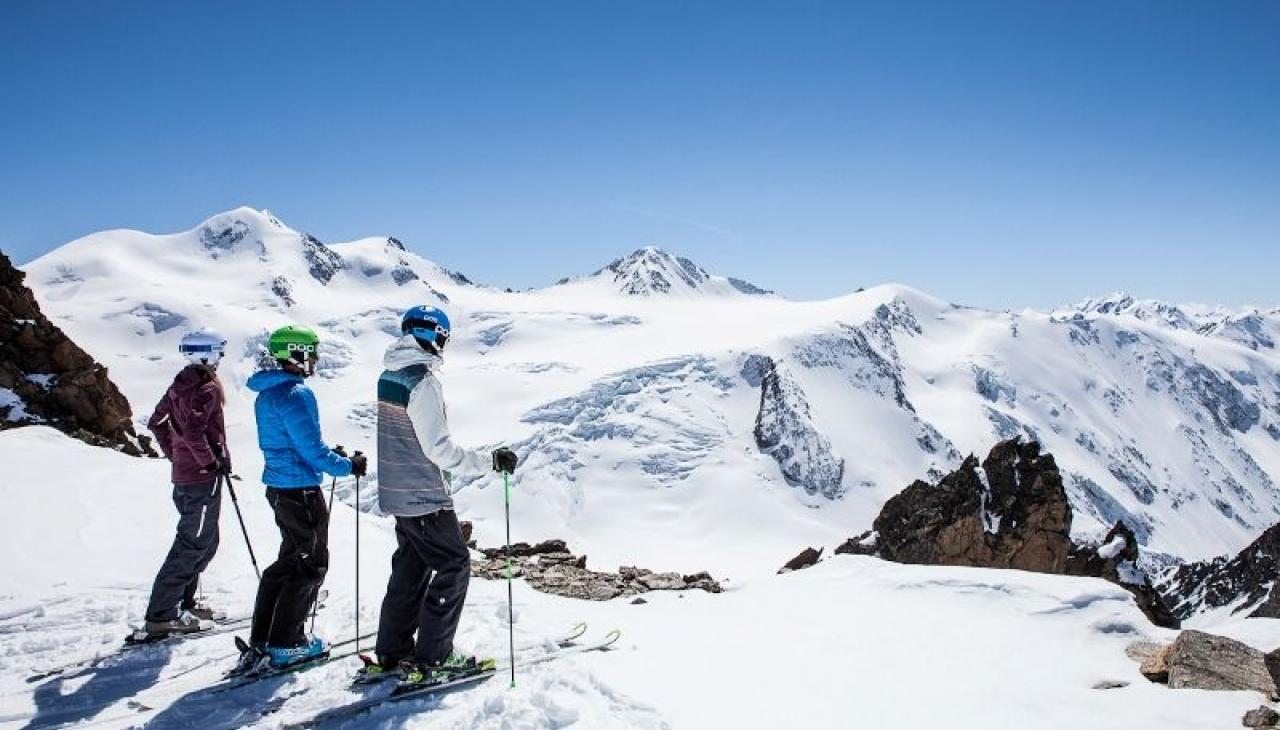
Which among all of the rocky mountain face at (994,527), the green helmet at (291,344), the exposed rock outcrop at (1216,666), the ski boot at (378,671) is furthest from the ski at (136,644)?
the rocky mountain face at (994,527)

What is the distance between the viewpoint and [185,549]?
27.1 feet

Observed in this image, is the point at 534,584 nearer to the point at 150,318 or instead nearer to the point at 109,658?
the point at 109,658

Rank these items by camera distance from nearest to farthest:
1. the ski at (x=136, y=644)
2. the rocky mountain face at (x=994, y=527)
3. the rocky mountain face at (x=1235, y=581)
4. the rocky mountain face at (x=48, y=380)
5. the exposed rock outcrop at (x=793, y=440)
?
1. the ski at (x=136, y=644)
2. the rocky mountain face at (x=48, y=380)
3. the rocky mountain face at (x=994, y=527)
4. the rocky mountain face at (x=1235, y=581)
5. the exposed rock outcrop at (x=793, y=440)

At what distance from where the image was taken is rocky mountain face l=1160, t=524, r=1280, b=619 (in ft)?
237

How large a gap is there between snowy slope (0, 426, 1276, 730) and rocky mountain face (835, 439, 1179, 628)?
2541 cm

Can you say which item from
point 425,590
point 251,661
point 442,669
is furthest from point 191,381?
point 442,669

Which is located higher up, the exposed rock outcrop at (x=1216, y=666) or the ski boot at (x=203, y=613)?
the ski boot at (x=203, y=613)

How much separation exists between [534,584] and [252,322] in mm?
183085

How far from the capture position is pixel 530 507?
115188 mm

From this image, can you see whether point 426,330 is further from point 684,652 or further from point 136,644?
point 136,644

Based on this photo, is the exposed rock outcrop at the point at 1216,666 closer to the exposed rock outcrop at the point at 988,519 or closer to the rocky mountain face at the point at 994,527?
the rocky mountain face at the point at 994,527

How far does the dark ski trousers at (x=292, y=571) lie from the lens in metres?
7.16

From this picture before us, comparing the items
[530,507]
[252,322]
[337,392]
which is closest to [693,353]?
[530,507]

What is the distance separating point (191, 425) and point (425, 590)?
131 inches
